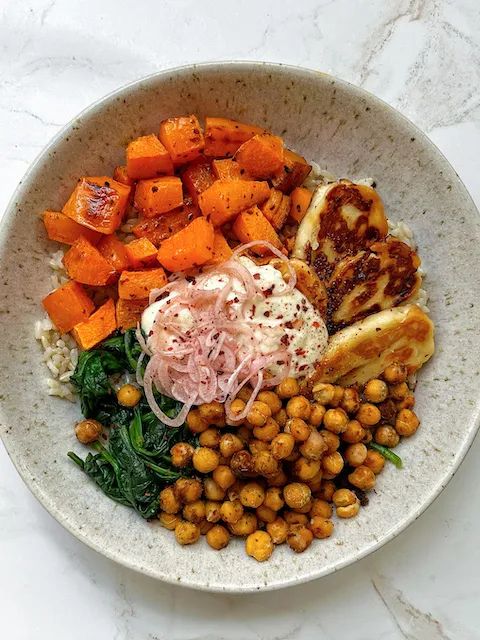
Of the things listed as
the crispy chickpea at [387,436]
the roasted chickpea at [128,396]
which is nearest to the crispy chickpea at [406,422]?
the crispy chickpea at [387,436]

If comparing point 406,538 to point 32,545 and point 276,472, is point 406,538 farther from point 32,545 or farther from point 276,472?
point 32,545

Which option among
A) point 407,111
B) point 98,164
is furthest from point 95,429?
point 407,111

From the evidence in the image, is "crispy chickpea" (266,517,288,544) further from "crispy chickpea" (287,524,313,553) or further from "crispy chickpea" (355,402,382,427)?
"crispy chickpea" (355,402,382,427)

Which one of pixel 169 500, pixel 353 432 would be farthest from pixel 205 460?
pixel 353 432

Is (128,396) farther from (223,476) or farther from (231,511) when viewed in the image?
(231,511)

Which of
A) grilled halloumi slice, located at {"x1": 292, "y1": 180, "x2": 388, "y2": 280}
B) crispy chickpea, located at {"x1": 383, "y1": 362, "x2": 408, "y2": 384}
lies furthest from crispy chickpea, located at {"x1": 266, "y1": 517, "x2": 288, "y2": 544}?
grilled halloumi slice, located at {"x1": 292, "y1": 180, "x2": 388, "y2": 280}

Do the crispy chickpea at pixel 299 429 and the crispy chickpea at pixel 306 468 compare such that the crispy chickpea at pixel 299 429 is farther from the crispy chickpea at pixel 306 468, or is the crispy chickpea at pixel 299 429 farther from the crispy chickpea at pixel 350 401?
the crispy chickpea at pixel 350 401
